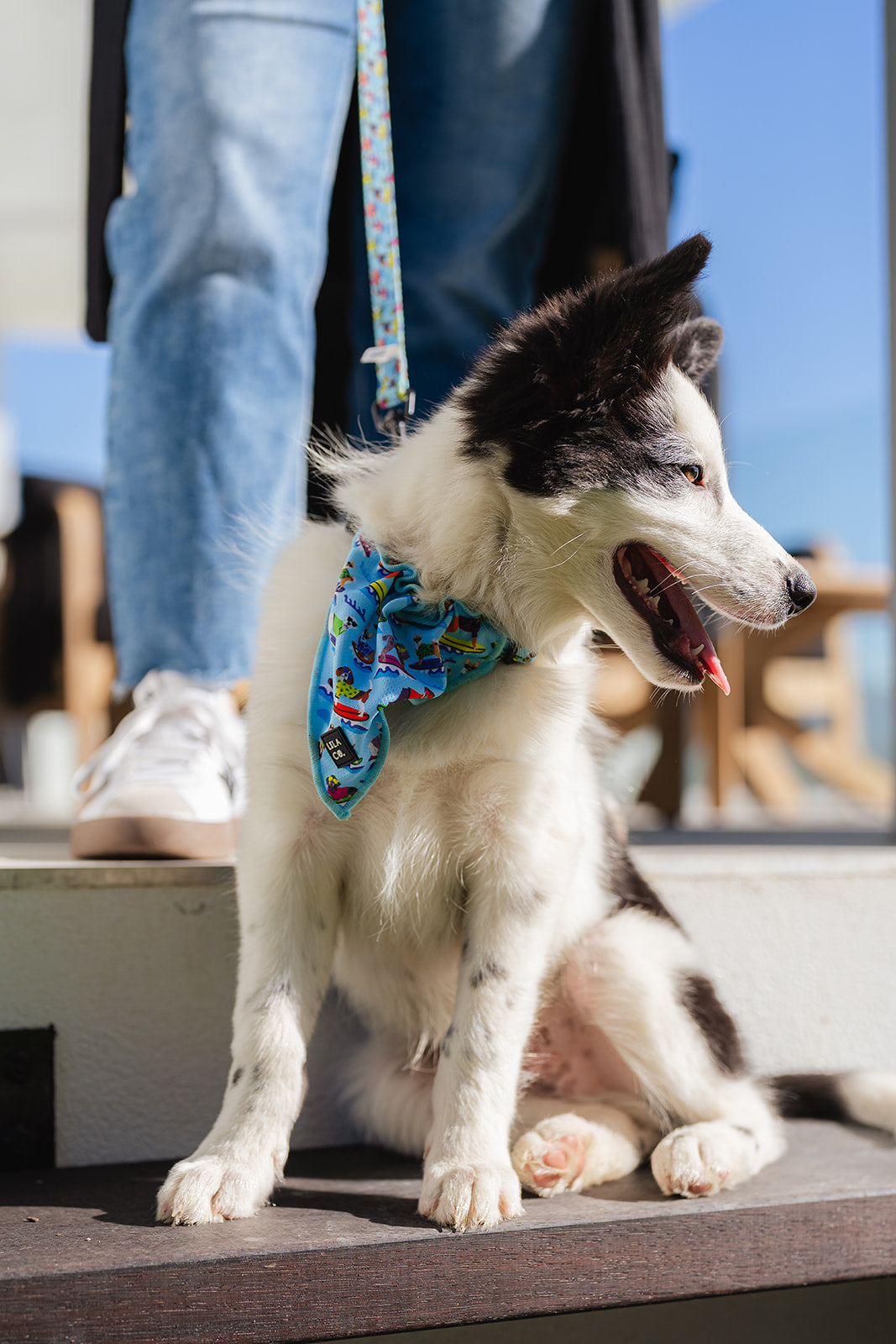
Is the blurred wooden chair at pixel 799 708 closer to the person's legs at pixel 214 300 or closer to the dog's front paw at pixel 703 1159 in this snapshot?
the person's legs at pixel 214 300

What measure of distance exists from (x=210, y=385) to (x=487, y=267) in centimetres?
53

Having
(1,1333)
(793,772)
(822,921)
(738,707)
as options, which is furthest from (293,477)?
(793,772)

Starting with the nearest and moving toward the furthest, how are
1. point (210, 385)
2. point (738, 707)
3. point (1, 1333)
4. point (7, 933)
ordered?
point (1, 1333)
point (7, 933)
point (210, 385)
point (738, 707)

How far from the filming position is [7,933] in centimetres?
141

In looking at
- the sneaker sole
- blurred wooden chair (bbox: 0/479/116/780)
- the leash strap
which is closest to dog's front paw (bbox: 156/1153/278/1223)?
the sneaker sole

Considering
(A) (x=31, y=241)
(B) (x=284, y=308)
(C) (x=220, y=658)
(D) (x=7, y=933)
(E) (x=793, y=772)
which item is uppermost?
(A) (x=31, y=241)

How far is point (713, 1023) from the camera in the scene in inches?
57.7

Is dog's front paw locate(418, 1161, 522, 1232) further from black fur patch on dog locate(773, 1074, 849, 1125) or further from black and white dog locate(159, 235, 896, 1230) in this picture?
black fur patch on dog locate(773, 1074, 849, 1125)

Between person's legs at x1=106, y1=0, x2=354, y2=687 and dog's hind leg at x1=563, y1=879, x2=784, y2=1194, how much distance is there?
73 cm

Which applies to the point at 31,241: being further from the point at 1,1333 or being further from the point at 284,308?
the point at 1,1333

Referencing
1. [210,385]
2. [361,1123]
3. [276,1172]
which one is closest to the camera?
[276,1172]

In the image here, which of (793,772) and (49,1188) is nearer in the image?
(49,1188)

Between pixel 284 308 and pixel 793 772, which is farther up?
pixel 284 308

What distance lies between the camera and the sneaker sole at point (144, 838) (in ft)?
4.99
